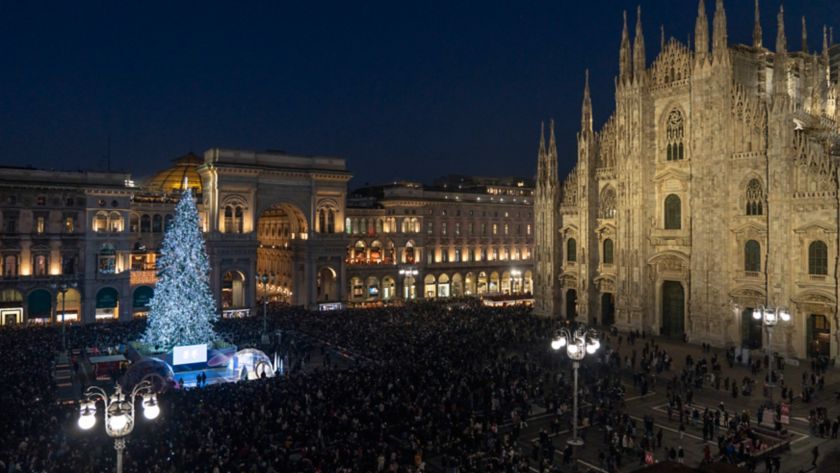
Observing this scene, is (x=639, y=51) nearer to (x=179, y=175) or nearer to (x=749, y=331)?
(x=749, y=331)

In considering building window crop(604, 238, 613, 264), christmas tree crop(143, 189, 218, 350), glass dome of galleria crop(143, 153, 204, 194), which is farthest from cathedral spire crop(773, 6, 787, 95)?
glass dome of galleria crop(143, 153, 204, 194)

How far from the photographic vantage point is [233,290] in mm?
63219

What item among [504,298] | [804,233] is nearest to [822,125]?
[804,233]

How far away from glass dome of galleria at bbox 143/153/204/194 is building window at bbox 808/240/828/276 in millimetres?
59513

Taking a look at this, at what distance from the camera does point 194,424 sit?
71.6 feet

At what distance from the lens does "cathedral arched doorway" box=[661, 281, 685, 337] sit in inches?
1752

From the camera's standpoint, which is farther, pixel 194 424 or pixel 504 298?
pixel 504 298

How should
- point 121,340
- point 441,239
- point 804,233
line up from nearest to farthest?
point 804,233, point 121,340, point 441,239

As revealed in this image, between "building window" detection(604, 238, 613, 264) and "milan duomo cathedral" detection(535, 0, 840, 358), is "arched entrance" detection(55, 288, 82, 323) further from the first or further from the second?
"building window" detection(604, 238, 613, 264)

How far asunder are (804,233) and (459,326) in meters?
21.8

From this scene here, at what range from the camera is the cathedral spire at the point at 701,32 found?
4175cm

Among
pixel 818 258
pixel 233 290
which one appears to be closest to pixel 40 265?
pixel 233 290

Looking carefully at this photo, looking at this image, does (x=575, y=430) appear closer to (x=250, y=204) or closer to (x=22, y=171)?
(x=250, y=204)

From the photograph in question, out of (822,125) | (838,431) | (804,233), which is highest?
(822,125)
